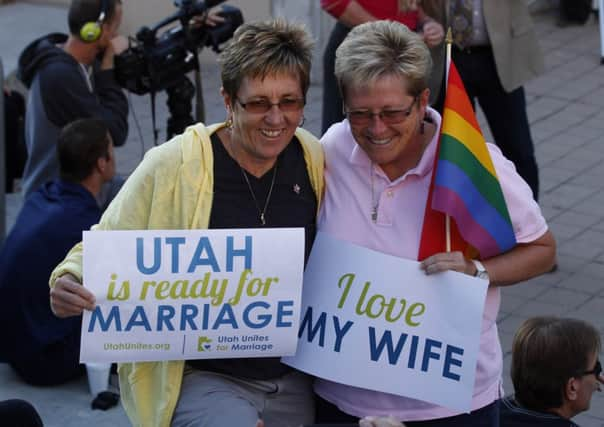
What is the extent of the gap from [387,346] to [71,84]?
11.3 feet

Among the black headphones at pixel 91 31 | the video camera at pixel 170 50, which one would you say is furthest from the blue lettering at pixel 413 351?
the black headphones at pixel 91 31

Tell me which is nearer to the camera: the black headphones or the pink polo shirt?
the pink polo shirt

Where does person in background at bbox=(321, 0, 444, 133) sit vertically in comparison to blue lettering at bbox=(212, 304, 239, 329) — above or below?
above

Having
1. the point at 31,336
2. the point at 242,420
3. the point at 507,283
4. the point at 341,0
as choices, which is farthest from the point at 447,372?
the point at 341,0

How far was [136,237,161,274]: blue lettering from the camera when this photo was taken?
329 cm

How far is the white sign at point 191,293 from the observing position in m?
3.29

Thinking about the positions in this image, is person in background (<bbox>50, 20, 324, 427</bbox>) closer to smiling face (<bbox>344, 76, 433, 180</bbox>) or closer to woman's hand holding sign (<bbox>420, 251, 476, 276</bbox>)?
smiling face (<bbox>344, 76, 433, 180</bbox>)

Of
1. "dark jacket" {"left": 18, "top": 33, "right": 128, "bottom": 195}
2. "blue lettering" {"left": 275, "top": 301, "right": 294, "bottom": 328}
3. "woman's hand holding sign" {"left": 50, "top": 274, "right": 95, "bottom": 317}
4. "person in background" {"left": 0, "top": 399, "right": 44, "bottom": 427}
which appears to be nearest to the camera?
"woman's hand holding sign" {"left": 50, "top": 274, "right": 95, "bottom": 317}

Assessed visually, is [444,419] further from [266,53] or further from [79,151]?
[79,151]

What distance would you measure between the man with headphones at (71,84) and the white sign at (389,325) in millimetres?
3169

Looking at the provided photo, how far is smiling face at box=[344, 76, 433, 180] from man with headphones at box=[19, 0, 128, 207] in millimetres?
3169

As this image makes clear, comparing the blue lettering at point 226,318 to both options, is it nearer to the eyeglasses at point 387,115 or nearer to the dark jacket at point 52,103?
the eyeglasses at point 387,115

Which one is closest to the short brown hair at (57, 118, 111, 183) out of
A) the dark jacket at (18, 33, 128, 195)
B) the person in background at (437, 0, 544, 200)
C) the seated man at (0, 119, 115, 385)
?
the seated man at (0, 119, 115, 385)

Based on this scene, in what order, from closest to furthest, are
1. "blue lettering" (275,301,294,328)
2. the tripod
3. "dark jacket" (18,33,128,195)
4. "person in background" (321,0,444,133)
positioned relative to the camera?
"blue lettering" (275,301,294,328) < "person in background" (321,0,444,133) < "dark jacket" (18,33,128,195) < the tripod
